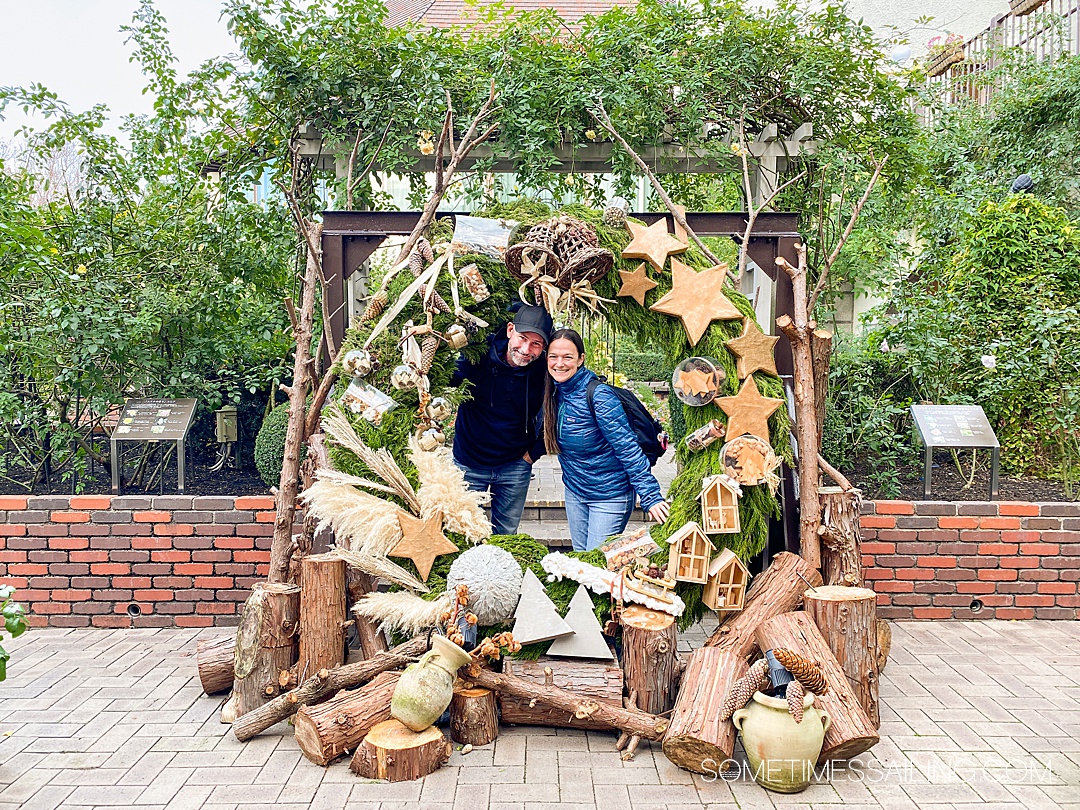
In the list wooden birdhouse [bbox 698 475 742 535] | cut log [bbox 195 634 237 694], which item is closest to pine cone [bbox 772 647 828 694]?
wooden birdhouse [bbox 698 475 742 535]

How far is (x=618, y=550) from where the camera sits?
12.3 ft

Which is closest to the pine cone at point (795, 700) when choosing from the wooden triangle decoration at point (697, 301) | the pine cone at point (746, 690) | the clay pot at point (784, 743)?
the clay pot at point (784, 743)

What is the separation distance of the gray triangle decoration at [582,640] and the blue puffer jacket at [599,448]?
695 mm

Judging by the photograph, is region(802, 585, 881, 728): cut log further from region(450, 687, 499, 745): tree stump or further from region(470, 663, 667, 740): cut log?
region(450, 687, 499, 745): tree stump

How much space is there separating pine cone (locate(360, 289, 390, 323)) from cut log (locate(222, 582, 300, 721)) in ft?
4.51

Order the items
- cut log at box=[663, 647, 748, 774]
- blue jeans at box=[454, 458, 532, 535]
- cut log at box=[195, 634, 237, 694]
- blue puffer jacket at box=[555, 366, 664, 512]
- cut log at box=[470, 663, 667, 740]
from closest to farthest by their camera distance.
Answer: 1. cut log at box=[663, 647, 748, 774]
2. cut log at box=[470, 663, 667, 740]
3. cut log at box=[195, 634, 237, 694]
4. blue puffer jacket at box=[555, 366, 664, 512]
5. blue jeans at box=[454, 458, 532, 535]

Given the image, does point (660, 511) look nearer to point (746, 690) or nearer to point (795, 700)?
point (746, 690)

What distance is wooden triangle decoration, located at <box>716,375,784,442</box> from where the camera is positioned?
12.6 feet

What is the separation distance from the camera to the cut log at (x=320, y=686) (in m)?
3.39

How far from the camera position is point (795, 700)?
297 cm

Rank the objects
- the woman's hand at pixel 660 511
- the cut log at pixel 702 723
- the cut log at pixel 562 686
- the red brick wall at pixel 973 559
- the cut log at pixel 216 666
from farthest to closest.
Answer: the red brick wall at pixel 973 559 < the woman's hand at pixel 660 511 < the cut log at pixel 216 666 < the cut log at pixel 562 686 < the cut log at pixel 702 723

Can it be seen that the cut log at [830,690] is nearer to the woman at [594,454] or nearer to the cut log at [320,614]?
the woman at [594,454]

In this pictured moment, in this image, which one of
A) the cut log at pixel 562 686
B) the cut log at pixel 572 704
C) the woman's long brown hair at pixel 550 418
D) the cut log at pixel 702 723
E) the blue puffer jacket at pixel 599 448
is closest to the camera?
the cut log at pixel 702 723

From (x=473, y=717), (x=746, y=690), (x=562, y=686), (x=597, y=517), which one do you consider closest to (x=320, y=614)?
(x=473, y=717)
